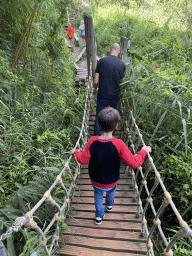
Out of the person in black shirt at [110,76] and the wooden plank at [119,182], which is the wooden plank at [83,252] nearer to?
the wooden plank at [119,182]

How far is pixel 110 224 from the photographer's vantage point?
5.45 feet

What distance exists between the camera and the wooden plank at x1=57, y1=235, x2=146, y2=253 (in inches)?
55.7

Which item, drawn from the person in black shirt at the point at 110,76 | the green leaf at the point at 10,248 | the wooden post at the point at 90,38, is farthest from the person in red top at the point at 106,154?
the wooden post at the point at 90,38

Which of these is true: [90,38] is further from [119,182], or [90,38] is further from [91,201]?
[91,201]

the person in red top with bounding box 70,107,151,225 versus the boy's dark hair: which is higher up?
the boy's dark hair

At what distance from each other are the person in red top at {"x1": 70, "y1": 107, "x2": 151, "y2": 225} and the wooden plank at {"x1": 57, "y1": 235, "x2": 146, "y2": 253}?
17.5 inches

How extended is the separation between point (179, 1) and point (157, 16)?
2.46 m

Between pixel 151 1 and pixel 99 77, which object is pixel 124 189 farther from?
pixel 151 1

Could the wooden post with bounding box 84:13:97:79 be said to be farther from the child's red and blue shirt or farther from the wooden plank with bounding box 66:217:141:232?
the wooden plank with bounding box 66:217:141:232

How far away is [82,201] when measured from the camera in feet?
6.39

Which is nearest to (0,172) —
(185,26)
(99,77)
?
(99,77)

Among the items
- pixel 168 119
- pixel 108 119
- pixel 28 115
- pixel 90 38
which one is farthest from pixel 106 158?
pixel 90 38

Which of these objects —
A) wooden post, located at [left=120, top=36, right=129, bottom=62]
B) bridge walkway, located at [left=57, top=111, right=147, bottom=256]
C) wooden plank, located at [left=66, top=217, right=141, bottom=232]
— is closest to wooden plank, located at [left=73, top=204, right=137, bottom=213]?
bridge walkway, located at [left=57, top=111, right=147, bottom=256]

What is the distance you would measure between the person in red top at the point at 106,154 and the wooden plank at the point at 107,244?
44cm
